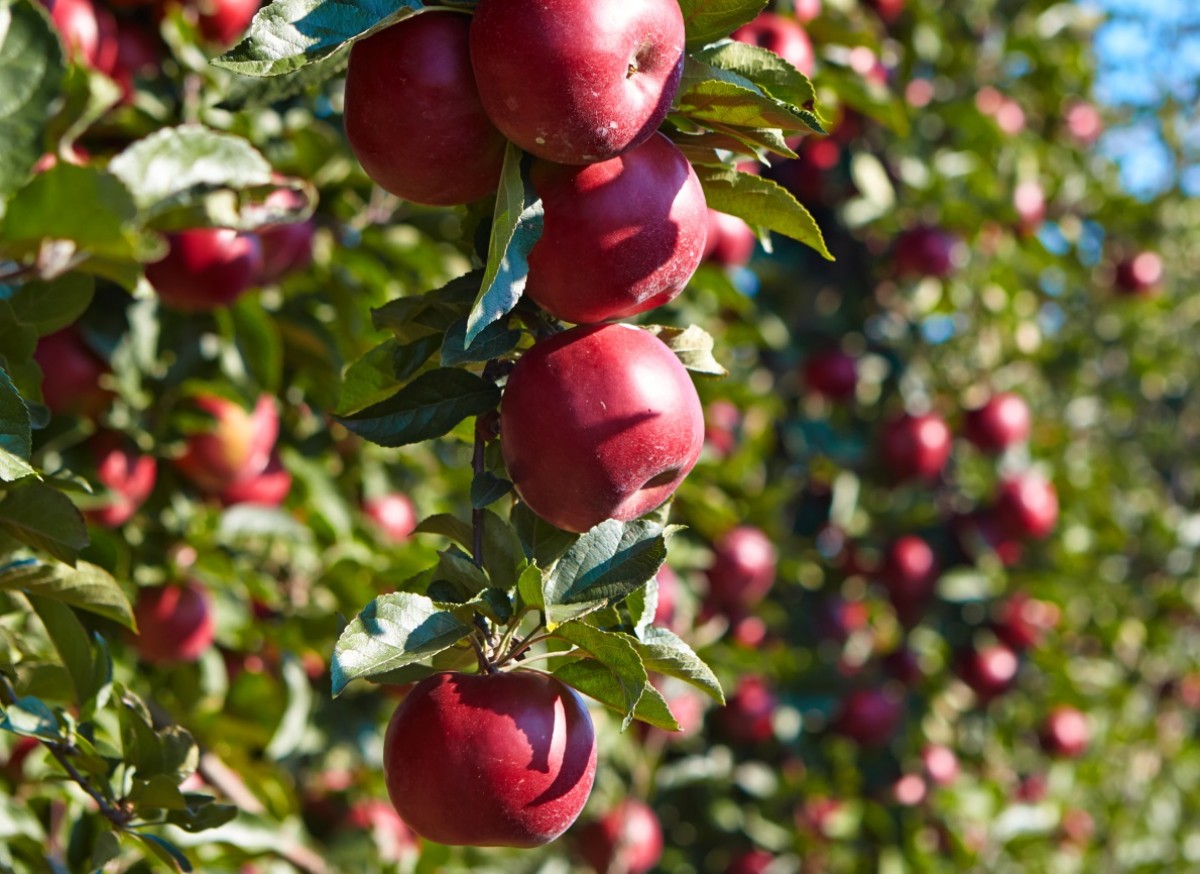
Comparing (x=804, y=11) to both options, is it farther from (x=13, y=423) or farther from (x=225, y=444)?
(x=13, y=423)

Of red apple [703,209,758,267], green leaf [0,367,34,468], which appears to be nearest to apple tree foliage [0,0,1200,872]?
green leaf [0,367,34,468]

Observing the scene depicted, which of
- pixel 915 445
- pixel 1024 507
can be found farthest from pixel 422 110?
pixel 1024 507

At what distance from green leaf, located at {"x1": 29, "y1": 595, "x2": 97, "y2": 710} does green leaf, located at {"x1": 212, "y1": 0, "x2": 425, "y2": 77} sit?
506mm

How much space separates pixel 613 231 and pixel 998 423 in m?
2.35

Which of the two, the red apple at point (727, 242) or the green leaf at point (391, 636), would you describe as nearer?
the green leaf at point (391, 636)

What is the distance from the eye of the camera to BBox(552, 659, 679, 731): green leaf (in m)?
0.80

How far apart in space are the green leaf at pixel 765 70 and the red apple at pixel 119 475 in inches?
36.0

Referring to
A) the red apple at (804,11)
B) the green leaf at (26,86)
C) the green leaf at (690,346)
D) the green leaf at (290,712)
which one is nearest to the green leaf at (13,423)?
the green leaf at (26,86)

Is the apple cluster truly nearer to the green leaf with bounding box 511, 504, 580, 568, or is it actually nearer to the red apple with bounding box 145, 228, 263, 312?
the green leaf with bounding box 511, 504, 580, 568

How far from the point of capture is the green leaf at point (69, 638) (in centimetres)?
100

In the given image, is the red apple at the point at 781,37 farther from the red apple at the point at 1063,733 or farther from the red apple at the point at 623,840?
the red apple at the point at 1063,733

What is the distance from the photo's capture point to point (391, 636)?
2.52ft

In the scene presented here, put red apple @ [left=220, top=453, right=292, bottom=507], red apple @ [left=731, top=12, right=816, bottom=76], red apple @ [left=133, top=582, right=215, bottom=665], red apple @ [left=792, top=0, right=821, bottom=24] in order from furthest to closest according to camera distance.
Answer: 1. red apple @ [left=792, top=0, right=821, bottom=24]
2. red apple @ [left=731, top=12, right=816, bottom=76]
3. red apple @ [left=220, top=453, right=292, bottom=507]
4. red apple @ [left=133, top=582, right=215, bottom=665]

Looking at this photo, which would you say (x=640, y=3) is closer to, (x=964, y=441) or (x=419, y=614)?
(x=419, y=614)
